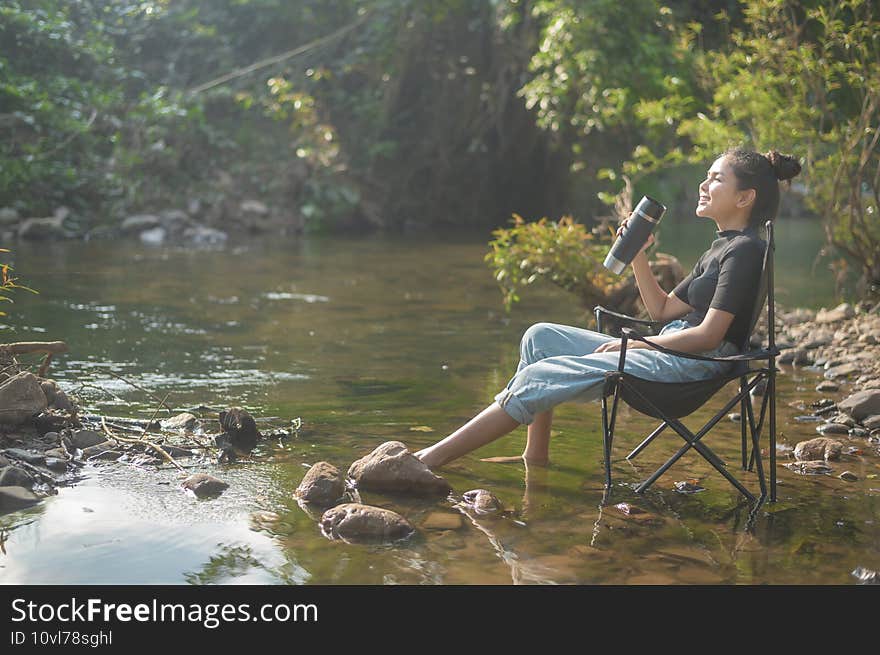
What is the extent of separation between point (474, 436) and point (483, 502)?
318mm

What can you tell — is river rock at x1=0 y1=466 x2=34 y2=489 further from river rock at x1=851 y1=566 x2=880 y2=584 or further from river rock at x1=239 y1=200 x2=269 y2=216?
river rock at x1=239 y1=200 x2=269 y2=216

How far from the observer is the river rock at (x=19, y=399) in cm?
436

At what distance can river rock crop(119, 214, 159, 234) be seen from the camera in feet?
54.4

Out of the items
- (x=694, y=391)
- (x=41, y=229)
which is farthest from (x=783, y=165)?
(x=41, y=229)

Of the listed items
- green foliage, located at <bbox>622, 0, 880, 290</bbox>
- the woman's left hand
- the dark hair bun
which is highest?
green foliage, located at <bbox>622, 0, 880, 290</bbox>

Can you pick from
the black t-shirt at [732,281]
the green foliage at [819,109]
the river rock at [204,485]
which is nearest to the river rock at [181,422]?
the river rock at [204,485]

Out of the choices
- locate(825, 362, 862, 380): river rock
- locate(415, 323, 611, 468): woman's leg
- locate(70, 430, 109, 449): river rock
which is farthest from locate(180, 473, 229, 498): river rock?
locate(825, 362, 862, 380): river rock

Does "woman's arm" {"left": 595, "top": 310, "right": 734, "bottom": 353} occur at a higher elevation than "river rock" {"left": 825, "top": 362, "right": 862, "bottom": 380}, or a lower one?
higher

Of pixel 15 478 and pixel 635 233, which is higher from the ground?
pixel 635 233

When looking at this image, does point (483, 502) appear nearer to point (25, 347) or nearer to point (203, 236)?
point (25, 347)

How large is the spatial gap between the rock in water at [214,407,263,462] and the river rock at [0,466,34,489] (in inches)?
34.2

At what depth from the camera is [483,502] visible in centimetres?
381
